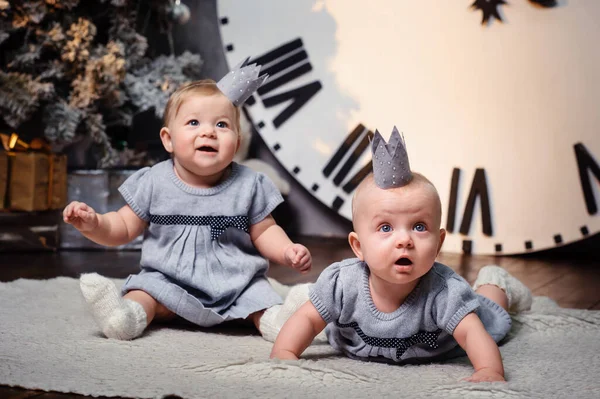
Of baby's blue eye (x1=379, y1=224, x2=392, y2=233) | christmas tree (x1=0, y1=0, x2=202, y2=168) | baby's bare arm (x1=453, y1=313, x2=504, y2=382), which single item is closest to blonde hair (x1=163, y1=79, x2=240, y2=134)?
baby's blue eye (x1=379, y1=224, x2=392, y2=233)

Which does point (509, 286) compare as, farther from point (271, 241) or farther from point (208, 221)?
point (208, 221)

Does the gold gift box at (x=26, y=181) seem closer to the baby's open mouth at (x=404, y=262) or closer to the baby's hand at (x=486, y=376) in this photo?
the baby's open mouth at (x=404, y=262)

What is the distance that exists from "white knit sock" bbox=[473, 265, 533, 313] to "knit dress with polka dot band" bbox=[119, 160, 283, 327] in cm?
37

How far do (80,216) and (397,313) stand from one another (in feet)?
1.75

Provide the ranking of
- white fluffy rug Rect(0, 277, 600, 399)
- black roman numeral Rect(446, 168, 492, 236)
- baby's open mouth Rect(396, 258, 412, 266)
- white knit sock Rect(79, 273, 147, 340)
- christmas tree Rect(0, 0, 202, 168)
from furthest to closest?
1. black roman numeral Rect(446, 168, 492, 236)
2. christmas tree Rect(0, 0, 202, 168)
3. white knit sock Rect(79, 273, 147, 340)
4. baby's open mouth Rect(396, 258, 412, 266)
5. white fluffy rug Rect(0, 277, 600, 399)

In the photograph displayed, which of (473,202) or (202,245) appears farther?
(473,202)

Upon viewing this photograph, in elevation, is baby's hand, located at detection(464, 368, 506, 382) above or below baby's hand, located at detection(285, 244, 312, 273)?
below

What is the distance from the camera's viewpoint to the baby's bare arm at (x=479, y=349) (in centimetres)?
98

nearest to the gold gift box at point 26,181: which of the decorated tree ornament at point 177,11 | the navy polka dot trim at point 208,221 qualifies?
the decorated tree ornament at point 177,11

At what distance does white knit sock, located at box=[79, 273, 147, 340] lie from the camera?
1175 millimetres

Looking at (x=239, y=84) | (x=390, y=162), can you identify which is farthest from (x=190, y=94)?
(x=390, y=162)

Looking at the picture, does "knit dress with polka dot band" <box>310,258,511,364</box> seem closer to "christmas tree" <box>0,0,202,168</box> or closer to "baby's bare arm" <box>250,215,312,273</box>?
"baby's bare arm" <box>250,215,312,273</box>

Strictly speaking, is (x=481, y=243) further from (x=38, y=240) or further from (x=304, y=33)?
(x=38, y=240)

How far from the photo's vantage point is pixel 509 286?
4.55 feet
